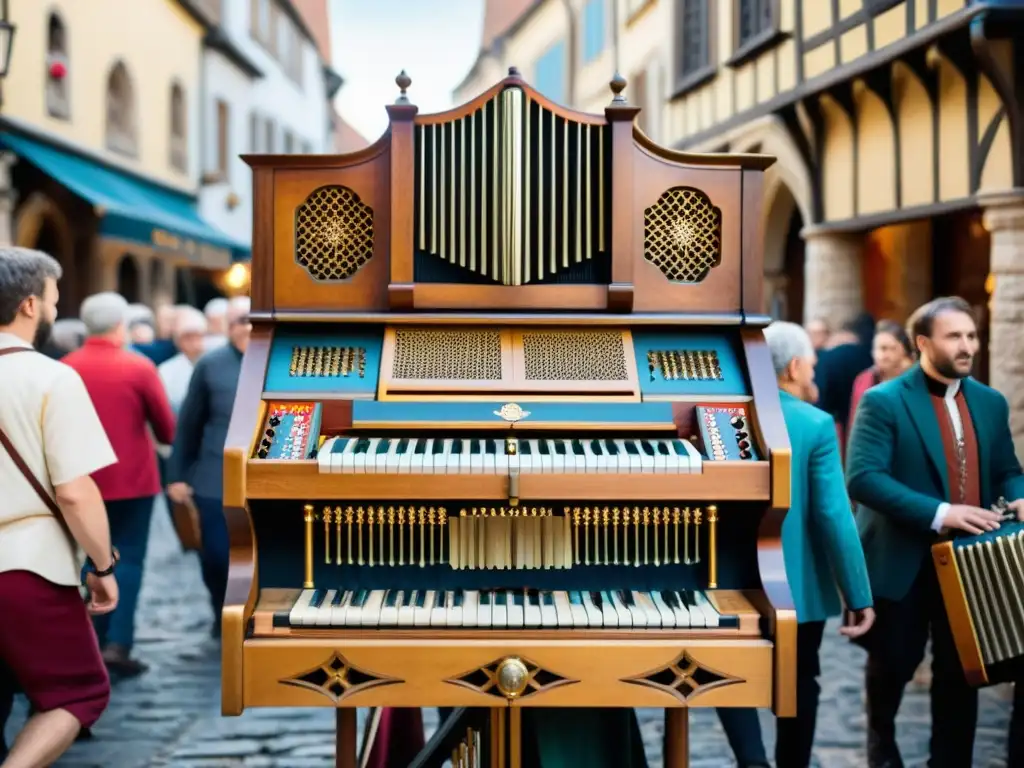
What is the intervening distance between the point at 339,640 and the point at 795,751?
6.57 ft

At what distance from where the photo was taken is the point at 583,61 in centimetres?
2417

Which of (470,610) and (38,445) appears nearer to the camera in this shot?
(470,610)

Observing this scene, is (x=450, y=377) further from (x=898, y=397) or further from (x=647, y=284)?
(x=898, y=397)

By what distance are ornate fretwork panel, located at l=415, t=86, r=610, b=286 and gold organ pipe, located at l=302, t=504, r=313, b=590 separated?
892mm

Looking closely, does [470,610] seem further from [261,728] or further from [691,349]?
[261,728]

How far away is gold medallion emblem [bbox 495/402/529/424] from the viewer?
3.37 m

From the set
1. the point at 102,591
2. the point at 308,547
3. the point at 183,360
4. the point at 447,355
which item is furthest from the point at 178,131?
the point at 308,547

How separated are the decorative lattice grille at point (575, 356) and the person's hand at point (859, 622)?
1.33m

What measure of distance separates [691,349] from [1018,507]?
148cm

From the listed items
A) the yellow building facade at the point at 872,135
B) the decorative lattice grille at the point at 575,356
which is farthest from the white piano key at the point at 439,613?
the yellow building facade at the point at 872,135

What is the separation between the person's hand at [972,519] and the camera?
4.16 meters

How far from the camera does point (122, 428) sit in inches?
239

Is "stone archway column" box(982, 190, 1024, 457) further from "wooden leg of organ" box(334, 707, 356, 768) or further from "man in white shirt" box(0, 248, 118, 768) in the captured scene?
"man in white shirt" box(0, 248, 118, 768)

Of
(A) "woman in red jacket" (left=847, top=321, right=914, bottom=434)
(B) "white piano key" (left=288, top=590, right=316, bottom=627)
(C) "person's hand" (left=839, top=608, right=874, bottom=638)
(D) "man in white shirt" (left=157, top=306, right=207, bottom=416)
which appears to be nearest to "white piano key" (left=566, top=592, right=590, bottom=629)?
(B) "white piano key" (left=288, top=590, right=316, bottom=627)
